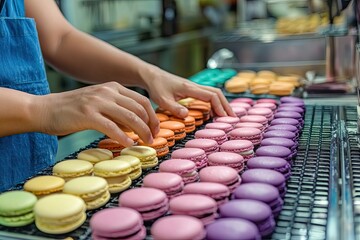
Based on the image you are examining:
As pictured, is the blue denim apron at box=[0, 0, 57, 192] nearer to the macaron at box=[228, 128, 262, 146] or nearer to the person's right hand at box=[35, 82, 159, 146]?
the person's right hand at box=[35, 82, 159, 146]

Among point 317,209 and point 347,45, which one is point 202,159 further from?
point 347,45

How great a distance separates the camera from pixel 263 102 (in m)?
1.79

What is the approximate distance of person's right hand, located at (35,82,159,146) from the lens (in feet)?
3.75

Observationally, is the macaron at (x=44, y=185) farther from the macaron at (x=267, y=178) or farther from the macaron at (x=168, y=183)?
the macaron at (x=267, y=178)

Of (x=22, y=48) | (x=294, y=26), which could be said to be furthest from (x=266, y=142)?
(x=294, y=26)

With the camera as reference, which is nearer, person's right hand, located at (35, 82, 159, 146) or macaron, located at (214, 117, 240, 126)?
person's right hand, located at (35, 82, 159, 146)

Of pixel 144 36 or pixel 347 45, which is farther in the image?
pixel 144 36

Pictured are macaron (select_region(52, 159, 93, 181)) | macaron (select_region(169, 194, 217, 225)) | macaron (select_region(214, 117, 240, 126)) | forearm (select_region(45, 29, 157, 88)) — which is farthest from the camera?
forearm (select_region(45, 29, 157, 88))

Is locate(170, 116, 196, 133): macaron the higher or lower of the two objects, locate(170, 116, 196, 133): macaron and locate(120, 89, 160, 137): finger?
the lower

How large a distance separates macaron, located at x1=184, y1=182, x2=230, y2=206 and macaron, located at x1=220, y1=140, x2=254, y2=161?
259mm

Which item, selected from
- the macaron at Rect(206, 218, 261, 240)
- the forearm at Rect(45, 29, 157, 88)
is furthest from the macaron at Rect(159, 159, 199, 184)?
the forearm at Rect(45, 29, 157, 88)

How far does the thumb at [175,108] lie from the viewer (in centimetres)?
154

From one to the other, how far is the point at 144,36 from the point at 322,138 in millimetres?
3575

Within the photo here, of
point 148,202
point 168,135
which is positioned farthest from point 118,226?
point 168,135
